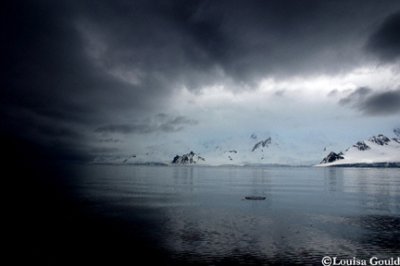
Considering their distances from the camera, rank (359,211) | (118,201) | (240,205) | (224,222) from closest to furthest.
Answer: (224,222) < (359,211) < (240,205) < (118,201)

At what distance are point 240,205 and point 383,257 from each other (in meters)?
42.9

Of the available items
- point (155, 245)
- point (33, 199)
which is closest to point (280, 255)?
point (155, 245)

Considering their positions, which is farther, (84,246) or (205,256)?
(84,246)

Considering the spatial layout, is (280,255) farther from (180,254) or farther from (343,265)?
(180,254)

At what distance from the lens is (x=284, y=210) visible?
70688mm

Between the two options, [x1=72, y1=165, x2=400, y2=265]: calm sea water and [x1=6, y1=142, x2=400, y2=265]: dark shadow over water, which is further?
[x1=72, y1=165, x2=400, y2=265]: calm sea water
